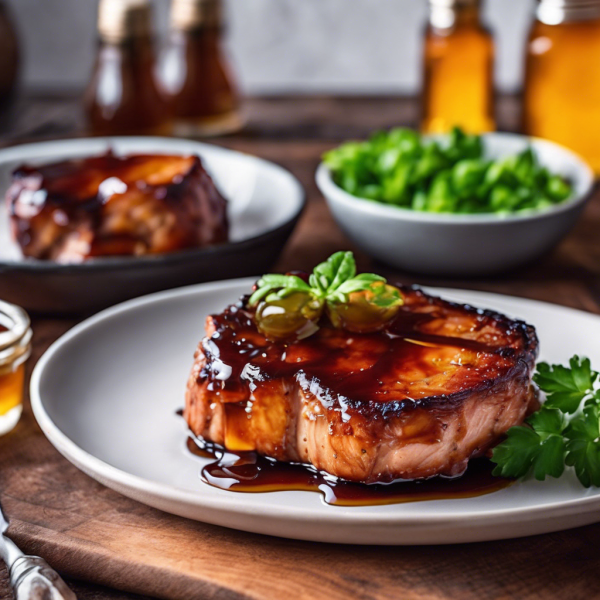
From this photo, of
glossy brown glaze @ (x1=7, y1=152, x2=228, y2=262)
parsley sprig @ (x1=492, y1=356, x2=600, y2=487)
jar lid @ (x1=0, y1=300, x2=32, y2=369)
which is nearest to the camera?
parsley sprig @ (x1=492, y1=356, x2=600, y2=487)

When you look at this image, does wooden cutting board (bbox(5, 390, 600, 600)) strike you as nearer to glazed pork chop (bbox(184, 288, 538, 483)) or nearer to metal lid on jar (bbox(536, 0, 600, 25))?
A: glazed pork chop (bbox(184, 288, 538, 483))

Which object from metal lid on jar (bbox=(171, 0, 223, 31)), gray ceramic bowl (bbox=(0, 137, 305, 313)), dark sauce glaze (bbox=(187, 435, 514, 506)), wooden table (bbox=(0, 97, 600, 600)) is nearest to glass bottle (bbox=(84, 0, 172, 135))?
metal lid on jar (bbox=(171, 0, 223, 31))

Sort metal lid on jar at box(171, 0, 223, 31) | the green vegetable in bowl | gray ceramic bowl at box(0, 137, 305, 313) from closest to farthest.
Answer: gray ceramic bowl at box(0, 137, 305, 313) < the green vegetable in bowl < metal lid on jar at box(171, 0, 223, 31)

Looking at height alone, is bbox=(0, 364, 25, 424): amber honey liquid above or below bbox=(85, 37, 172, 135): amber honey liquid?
below

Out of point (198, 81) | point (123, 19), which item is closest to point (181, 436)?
point (123, 19)

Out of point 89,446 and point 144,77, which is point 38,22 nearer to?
point 144,77

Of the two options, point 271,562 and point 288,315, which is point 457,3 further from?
point 271,562
